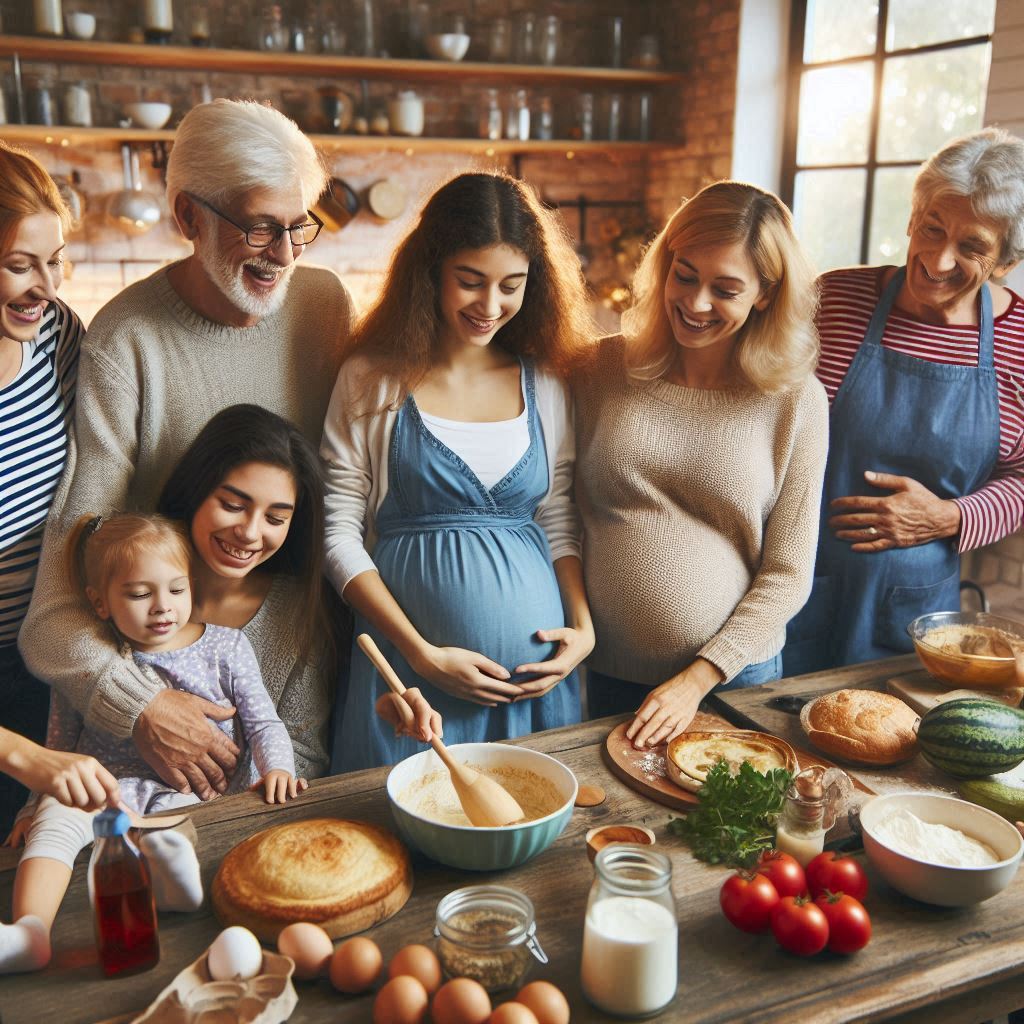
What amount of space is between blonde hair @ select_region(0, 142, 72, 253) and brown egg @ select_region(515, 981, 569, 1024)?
1.36 m

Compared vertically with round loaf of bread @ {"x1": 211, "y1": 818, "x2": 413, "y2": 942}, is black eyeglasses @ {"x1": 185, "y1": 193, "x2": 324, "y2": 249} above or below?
above

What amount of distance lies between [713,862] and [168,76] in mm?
4322

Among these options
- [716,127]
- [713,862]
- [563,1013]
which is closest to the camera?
[563,1013]

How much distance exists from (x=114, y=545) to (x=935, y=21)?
3.78m

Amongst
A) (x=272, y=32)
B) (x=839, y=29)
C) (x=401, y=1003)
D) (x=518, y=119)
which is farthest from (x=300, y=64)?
(x=401, y=1003)

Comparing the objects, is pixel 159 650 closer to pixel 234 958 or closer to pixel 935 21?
pixel 234 958

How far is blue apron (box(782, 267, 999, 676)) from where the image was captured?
2.33 metres

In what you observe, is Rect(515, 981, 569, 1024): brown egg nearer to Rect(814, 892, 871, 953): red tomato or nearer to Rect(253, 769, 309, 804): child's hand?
Rect(814, 892, 871, 953): red tomato

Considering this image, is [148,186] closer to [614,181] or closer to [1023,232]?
[614,181]

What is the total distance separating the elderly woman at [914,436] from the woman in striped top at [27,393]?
1.61m

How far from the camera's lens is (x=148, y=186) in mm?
4676

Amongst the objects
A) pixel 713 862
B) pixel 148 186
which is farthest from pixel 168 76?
pixel 713 862

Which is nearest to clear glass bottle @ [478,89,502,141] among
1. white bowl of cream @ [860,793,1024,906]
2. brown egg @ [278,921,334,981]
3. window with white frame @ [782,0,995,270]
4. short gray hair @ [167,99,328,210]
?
window with white frame @ [782,0,995,270]

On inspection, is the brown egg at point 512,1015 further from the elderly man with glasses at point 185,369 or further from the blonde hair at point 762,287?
the blonde hair at point 762,287
